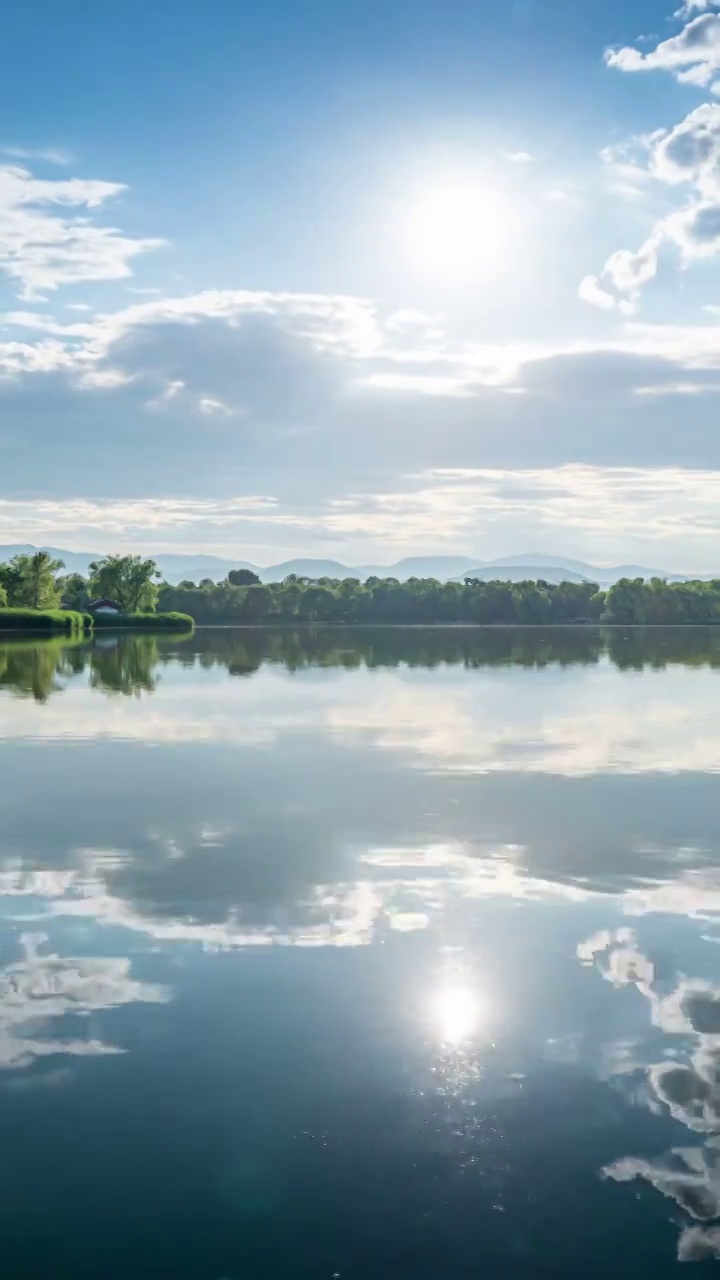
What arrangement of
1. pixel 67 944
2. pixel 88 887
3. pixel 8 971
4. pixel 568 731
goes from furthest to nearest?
pixel 568 731
pixel 88 887
pixel 67 944
pixel 8 971

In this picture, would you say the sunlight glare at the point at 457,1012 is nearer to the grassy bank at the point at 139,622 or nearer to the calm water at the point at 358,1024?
the calm water at the point at 358,1024

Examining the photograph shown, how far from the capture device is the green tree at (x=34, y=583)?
154625 mm

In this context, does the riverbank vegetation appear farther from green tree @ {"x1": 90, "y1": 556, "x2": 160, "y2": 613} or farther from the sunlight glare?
the sunlight glare

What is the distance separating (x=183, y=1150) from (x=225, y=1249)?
1215mm

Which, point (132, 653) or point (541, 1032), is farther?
point (132, 653)

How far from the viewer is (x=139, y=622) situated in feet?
522

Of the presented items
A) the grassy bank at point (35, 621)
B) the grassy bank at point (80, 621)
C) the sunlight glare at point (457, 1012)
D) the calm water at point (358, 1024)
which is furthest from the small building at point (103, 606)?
the sunlight glare at point (457, 1012)

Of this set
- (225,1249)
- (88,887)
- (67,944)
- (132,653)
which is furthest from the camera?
(132,653)

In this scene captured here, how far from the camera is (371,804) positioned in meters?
21.9

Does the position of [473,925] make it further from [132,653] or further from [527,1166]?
[132,653]

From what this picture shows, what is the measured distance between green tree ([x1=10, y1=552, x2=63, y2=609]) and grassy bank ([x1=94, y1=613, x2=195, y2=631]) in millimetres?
7484

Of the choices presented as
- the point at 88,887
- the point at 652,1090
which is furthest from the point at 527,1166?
the point at 88,887

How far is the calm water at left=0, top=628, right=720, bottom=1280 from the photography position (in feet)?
24.8

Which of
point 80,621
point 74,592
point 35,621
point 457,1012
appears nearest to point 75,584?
point 74,592
